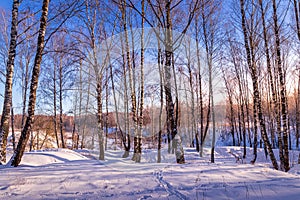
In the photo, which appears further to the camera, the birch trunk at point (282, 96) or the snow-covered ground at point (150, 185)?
the birch trunk at point (282, 96)

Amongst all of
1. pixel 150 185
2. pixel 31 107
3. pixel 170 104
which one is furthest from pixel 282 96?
pixel 31 107

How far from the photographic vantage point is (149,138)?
1304 inches

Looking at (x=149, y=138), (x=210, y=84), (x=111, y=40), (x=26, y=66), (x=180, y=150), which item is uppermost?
(x=111, y=40)

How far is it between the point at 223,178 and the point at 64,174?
3236mm

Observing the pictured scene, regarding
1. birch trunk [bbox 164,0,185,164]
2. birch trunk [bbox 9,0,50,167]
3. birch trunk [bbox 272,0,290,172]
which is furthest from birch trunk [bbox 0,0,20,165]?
birch trunk [bbox 272,0,290,172]

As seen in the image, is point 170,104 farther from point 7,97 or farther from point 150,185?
point 7,97

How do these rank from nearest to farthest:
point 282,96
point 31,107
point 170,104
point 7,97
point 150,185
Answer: point 150,185 → point 31,107 → point 7,97 → point 170,104 → point 282,96

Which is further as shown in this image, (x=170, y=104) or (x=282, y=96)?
(x=282, y=96)

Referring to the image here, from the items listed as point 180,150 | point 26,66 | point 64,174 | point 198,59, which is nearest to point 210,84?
point 198,59

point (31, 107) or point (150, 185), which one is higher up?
point (31, 107)

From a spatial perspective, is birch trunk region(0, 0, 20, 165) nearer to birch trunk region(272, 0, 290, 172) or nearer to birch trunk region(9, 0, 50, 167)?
birch trunk region(9, 0, 50, 167)

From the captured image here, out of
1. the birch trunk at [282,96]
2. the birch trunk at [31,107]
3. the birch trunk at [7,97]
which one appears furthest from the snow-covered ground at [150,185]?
the birch trunk at [282,96]

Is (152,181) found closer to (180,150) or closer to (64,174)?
(64,174)

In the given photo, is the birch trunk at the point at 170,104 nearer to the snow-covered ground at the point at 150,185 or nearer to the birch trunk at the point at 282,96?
the snow-covered ground at the point at 150,185
